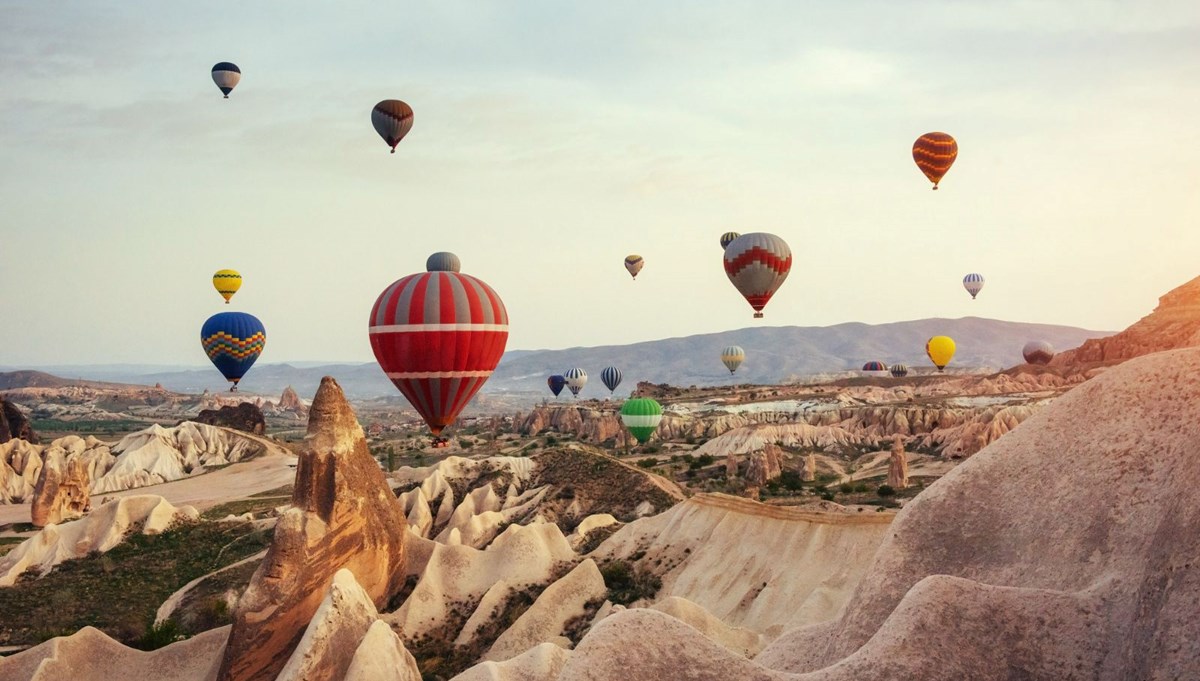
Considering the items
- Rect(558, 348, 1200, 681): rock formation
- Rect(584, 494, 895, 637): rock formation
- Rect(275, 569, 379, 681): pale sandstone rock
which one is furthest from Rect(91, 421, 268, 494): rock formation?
Rect(558, 348, 1200, 681): rock formation

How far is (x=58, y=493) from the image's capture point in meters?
69.4

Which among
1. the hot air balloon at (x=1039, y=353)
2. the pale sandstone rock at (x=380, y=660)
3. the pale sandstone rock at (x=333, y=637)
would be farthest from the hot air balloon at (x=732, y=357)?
the pale sandstone rock at (x=380, y=660)

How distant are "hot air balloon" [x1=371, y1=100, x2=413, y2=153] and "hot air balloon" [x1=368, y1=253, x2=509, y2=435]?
4219cm

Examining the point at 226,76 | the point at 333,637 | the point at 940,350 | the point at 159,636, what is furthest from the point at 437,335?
the point at 940,350

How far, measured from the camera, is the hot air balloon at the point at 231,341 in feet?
333

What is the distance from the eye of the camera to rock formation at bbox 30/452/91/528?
68438 mm

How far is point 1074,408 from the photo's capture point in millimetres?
15680

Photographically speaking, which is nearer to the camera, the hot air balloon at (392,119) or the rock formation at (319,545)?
the rock formation at (319,545)

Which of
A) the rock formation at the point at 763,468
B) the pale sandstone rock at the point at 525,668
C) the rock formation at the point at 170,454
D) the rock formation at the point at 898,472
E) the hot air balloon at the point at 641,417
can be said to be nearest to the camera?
the pale sandstone rock at the point at 525,668

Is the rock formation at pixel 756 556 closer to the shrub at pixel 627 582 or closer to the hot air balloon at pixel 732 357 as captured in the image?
the shrub at pixel 627 582

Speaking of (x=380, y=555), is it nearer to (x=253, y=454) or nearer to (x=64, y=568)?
(x=64, y=568)

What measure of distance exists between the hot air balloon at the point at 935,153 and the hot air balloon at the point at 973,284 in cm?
9823

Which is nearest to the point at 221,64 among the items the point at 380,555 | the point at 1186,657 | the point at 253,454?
the point at 253,454

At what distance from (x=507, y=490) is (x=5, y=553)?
32666mm
